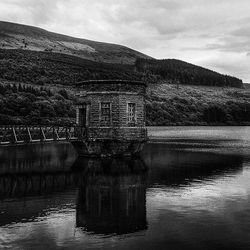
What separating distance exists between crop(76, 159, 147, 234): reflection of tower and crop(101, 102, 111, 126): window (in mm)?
4377

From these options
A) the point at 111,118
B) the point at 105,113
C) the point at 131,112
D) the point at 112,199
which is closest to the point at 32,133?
the point at 105,113

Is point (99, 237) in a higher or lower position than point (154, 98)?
lower

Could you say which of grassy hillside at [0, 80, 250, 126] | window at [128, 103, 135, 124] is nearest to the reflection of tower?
window at [128, 103, 135, 124]

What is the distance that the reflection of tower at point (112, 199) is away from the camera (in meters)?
14.7

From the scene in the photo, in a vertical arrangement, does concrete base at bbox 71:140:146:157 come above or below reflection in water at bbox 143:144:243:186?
above

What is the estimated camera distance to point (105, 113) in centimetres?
3322

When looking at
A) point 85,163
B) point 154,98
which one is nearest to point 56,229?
point 85,163

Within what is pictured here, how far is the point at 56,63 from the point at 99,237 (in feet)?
420

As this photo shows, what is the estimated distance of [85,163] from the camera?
3080 centimetres

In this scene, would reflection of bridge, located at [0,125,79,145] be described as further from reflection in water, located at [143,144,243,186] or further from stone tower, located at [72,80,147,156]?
reflection in water, located at [143,144,243,186]

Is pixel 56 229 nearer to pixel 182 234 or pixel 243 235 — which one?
pixel 182 234

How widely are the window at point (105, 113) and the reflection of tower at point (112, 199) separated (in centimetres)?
438

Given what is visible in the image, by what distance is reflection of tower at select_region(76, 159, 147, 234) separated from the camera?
48.2 ft

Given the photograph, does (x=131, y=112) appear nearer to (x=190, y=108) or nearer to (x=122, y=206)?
(x=122, y=206)
